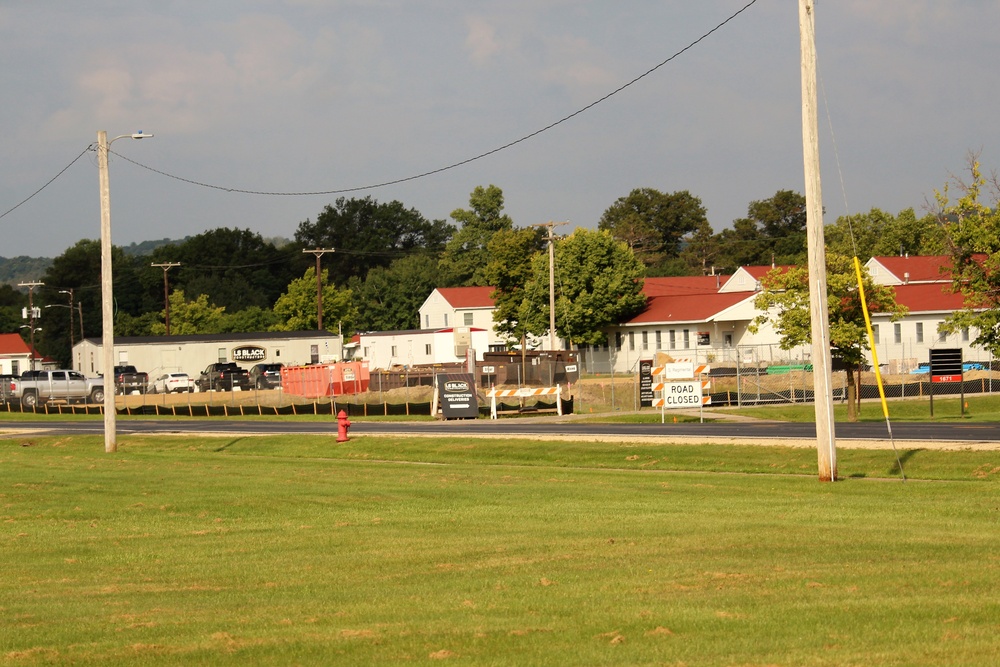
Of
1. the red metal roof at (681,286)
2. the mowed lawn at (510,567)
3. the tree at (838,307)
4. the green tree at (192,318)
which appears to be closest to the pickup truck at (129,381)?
the green tree at (192,318)

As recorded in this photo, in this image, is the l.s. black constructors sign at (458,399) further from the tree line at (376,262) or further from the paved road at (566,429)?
the tree line at (376,262)

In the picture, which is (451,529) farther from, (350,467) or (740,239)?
(740,239)

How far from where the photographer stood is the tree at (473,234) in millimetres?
137375

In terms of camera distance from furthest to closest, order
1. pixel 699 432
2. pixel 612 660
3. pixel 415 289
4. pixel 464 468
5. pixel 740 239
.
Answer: pixel 740 239 < pixel 415 289 < pixel 699 432 < pixel 464 468 < pixel 612 660

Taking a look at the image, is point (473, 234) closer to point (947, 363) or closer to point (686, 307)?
point (686, 307)

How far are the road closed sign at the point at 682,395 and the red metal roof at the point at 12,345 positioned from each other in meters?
109

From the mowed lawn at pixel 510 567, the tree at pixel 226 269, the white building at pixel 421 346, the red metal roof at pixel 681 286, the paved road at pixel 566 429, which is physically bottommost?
the mowed lawn at pixel 510 567

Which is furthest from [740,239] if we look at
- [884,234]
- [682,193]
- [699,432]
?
[699,432]

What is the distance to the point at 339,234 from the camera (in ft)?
552

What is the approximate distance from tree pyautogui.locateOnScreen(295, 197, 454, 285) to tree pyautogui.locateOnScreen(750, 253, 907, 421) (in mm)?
124342

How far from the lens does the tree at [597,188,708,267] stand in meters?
152

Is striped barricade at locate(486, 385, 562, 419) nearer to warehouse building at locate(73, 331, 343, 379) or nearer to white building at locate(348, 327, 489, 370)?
white building at locate(348, 327, 489, 370)

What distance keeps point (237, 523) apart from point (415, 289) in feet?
392

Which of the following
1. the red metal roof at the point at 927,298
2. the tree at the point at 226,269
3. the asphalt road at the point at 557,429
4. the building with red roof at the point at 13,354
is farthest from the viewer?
the tree at the point at 226,269
